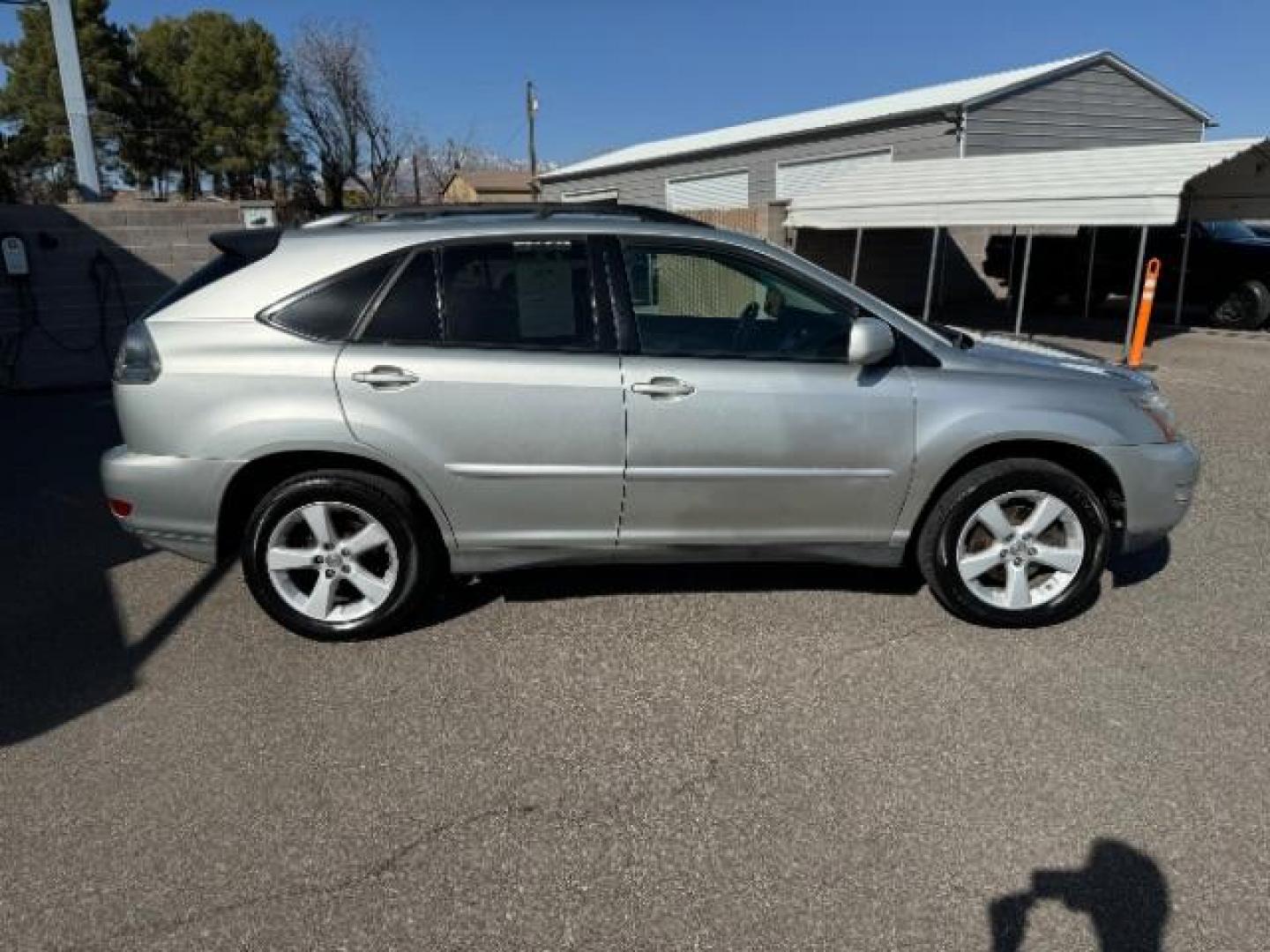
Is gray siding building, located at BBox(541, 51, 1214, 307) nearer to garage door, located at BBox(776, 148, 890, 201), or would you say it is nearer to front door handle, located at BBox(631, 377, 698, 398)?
garage door, located at BBox(776, 148, 890, 201)

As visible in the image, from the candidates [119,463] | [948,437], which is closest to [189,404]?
[119,463]

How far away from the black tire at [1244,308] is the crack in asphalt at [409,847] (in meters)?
14.5

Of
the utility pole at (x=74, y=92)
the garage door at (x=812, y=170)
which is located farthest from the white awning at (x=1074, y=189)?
the utility pole at (x=74, y=92)

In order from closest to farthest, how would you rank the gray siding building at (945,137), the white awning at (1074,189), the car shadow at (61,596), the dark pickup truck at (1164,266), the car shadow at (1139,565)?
the car shadow at (61,596), the car shadow at (1139,565), the white awning at (1074,189), the dark pickup truck at (1164,266), the gray siding building at (945,137)

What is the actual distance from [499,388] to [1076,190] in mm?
10912

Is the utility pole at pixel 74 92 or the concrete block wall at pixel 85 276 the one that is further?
the utility pole at pixel 74 92

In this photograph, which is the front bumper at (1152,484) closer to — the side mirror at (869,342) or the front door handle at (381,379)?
the side mirror at (869,342)

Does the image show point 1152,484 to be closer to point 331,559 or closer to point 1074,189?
point 331,559

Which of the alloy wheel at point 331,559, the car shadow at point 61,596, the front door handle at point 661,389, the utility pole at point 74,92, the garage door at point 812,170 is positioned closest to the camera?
the car shadow at point 61,596

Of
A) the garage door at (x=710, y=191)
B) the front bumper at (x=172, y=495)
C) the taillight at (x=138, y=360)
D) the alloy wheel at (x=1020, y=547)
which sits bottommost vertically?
the alloy wheel at (x=1020, y=547)

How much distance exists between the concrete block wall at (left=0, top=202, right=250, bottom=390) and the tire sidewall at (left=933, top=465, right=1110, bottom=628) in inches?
356

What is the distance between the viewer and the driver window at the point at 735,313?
11.1 feet

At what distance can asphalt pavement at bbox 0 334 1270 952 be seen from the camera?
211 centimetres

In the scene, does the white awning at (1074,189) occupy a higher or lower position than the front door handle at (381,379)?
higher
